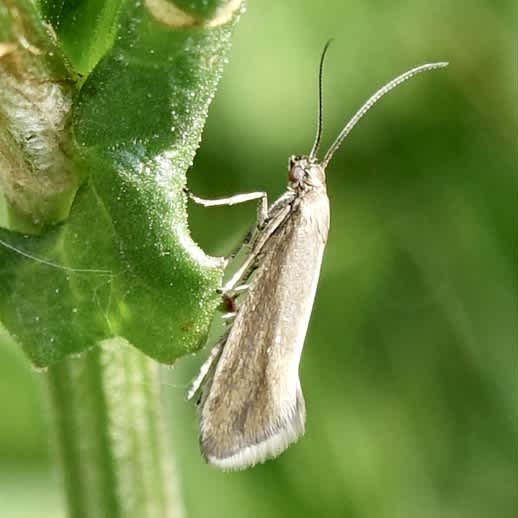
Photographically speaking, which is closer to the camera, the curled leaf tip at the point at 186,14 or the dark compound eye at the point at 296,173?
the curled leaf tip at the point at 186,14

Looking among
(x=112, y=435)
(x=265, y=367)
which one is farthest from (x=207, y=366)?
(x=112, y=435)

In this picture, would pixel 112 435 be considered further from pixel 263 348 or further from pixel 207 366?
→ pixel 263 348

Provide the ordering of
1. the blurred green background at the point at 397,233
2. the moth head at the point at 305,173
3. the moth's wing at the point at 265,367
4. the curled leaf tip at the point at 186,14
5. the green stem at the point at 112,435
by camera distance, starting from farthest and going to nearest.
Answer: the blurred green background at the point at 397,233
the moth head at the point at 305,173
the moth's wing at the point at 265,367
the green stem at the point at 112,435
the curled leaf tip at the point at 186,14

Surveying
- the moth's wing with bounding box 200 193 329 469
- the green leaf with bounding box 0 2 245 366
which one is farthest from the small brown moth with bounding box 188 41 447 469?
the green leaf with bounding box 0 2 245 366

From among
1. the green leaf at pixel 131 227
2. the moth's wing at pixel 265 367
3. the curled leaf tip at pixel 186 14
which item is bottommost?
the moth's wing at pixel 265 367

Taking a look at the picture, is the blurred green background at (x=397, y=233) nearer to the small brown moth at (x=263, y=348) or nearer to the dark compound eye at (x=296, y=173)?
the dark compound eye at (x=296, y=173)

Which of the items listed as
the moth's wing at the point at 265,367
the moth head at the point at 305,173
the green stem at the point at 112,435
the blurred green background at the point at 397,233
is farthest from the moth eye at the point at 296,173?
the blurred green background at the point at 397,233
